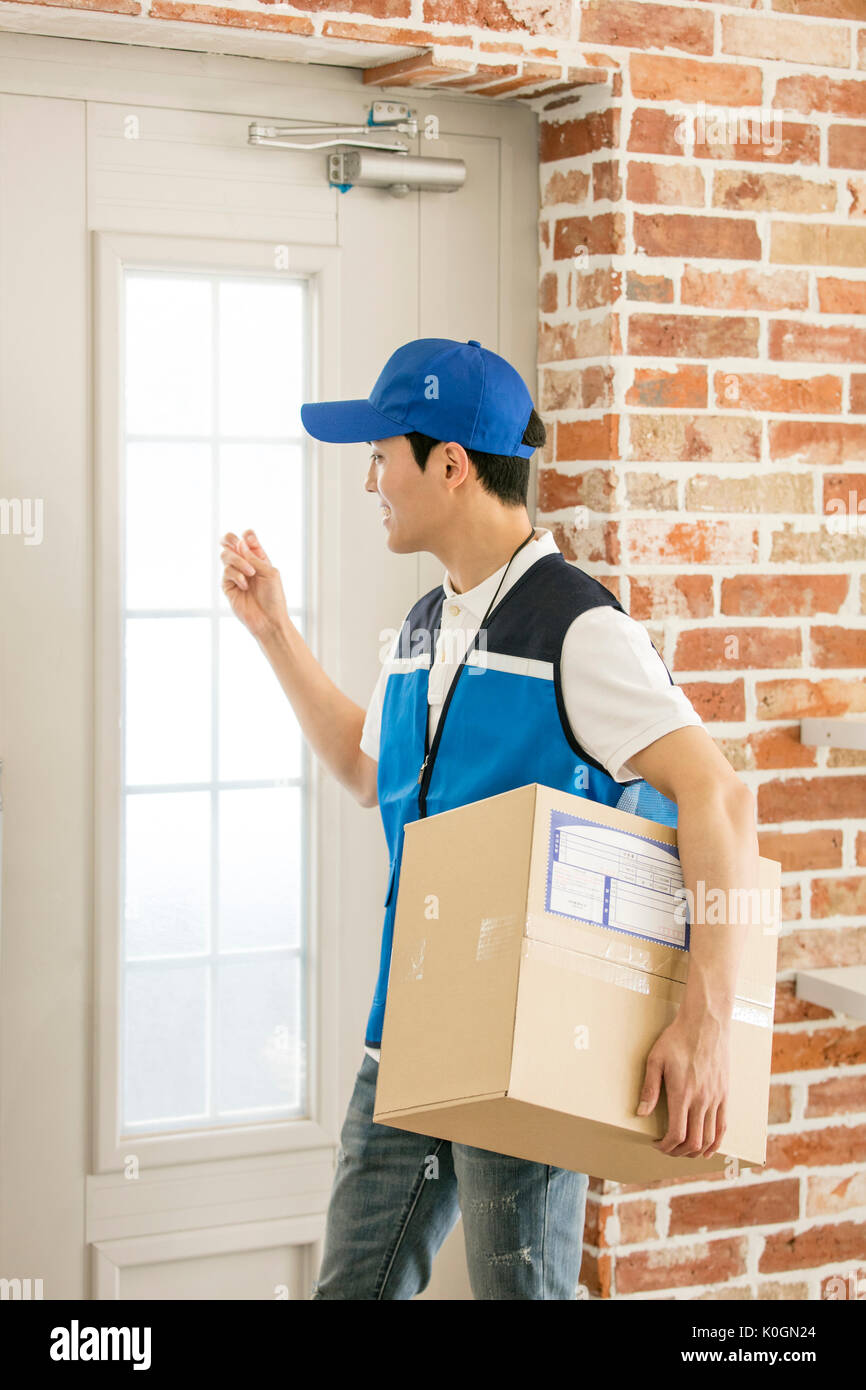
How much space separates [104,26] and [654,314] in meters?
0.84

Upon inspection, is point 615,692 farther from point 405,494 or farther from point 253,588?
point 253,588

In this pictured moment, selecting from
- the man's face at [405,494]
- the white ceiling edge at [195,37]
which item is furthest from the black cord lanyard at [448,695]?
the white ceiling edge at [195,37]

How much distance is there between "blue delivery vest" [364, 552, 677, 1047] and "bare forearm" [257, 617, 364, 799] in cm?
23

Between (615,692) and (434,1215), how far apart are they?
70cm

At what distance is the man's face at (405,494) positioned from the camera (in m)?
1.70

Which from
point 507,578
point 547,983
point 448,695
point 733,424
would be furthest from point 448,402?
point 547,983

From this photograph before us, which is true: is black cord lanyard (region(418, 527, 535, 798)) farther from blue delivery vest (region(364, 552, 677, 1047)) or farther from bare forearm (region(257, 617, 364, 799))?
bare forearm (region(257, 617, 364, 799))

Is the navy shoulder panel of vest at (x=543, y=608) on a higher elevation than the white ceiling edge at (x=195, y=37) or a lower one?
lower

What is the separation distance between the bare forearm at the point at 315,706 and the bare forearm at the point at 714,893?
0.61 m

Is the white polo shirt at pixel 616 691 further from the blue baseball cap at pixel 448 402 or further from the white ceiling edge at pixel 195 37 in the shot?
the white ceiling edge at pixel 195 37

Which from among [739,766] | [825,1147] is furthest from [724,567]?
[825,1147]

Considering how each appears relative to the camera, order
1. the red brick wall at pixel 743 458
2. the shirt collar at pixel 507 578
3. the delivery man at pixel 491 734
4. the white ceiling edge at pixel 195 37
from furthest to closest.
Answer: the red brick wall at pixel 743 458 → the white ceiling edge at pixel 195 37 → the shirt collar at pixel 507 578 → the delivery man at pixel 491 734

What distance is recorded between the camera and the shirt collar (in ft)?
5.48

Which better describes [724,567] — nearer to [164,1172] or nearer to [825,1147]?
[825,1147]
